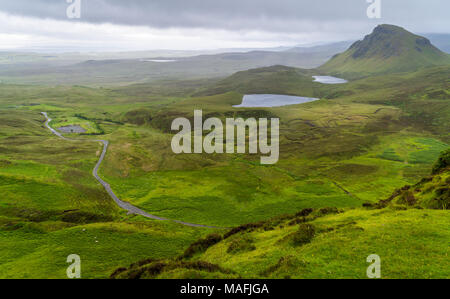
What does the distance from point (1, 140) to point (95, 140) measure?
5560 centimetres

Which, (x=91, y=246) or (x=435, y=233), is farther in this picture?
(x=91, y=246)

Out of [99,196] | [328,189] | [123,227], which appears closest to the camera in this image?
[123,227]

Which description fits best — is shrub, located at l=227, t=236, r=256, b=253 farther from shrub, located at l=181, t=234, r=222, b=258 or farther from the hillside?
shrub, located at l=181, t=234, r=222, b=258

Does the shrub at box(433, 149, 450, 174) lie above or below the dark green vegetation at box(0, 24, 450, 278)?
above

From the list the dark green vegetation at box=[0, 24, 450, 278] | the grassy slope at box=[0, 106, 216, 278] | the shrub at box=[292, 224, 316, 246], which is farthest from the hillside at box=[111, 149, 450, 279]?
the grassy slope at box=[0, 106, 216, 278]

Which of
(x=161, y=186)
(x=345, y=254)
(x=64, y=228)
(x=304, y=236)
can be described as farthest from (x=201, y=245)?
(x=161, y=186)

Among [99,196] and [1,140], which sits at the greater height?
[1,140]

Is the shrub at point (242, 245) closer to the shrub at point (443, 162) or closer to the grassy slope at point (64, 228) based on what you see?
the grassy slope at point (64, 228)

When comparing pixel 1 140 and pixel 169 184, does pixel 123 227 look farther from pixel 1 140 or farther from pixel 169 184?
pixel 1 140

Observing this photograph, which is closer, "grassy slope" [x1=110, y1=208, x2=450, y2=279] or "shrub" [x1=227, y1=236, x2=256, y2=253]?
"grassy slope" [x1=110, y1=208, x2=450, y2=279]

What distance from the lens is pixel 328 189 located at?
381 feet

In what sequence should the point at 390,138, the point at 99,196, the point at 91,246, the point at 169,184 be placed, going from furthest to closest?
the point at 390,138
the point at 169,184
the point at 99,196
the point at 91,246

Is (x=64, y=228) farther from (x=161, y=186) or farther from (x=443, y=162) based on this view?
(x=443, y=162)
